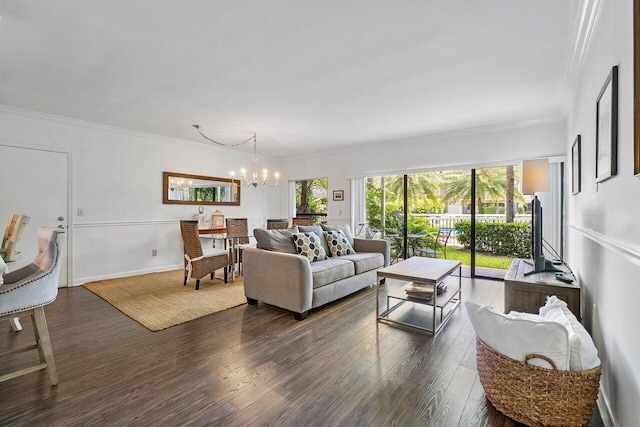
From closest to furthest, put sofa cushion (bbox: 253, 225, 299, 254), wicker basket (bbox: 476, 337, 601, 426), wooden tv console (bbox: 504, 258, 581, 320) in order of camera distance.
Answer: wicker basket (bbox: 476, 337, 601, 426) < wooden tv console (bbox: 504, 258, 581, 320) < sofa cushion (bbox: 253, 225, 299, 254)

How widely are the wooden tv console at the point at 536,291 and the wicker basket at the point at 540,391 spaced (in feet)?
3.26

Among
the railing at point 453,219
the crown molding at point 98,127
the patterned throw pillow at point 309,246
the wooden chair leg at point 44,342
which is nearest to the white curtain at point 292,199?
the crown molding at point 98,127

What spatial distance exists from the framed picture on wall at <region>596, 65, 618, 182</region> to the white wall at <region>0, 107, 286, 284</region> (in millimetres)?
5692

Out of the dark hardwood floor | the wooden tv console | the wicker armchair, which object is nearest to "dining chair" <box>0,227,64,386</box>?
the dark hardwood floor

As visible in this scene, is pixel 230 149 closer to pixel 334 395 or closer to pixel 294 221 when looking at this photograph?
pixel 294 221

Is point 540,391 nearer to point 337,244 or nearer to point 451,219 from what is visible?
point 337,244

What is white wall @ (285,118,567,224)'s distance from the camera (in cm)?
427

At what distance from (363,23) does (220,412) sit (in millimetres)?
2629

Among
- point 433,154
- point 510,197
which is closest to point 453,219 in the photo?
point 510,197

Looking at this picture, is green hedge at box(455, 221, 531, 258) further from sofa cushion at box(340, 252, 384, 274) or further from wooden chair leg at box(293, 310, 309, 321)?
wooden chair leg at box(293, 310, 309, 321)

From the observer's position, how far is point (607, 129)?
157 cm

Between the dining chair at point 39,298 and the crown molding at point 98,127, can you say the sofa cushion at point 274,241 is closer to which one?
the dining chair at point 39,298

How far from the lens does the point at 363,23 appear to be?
2074 mm

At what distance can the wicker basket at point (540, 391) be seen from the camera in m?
1.38
